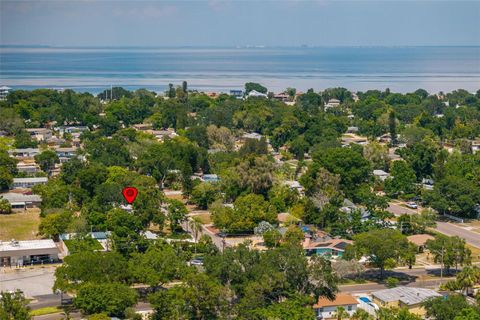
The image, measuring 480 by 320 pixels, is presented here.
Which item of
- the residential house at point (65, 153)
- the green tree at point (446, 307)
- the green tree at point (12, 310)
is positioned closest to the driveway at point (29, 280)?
the green tree at point (12, 310)

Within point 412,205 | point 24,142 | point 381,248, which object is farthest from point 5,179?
point 381,248

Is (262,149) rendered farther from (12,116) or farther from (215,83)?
(215,83)

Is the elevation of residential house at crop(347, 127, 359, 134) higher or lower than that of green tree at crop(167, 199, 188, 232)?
higher

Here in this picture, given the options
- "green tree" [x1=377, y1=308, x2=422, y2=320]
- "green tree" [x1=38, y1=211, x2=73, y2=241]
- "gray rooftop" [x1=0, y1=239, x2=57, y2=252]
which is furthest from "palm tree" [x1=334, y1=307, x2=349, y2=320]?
"green tree" [x1=38, y1=211, x2=73, y2=241]

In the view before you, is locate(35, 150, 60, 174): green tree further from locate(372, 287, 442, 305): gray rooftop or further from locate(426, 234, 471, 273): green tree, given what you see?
locate(372, 287, 442, 305): gray rooftop

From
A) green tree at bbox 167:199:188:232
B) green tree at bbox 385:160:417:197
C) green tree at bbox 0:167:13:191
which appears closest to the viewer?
green tree at bbox 167:199:188:232

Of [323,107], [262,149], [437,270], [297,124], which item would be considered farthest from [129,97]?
[437,270]

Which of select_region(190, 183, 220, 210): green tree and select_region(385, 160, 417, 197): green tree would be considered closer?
select_region(190, 183, 220, 210): green tree
